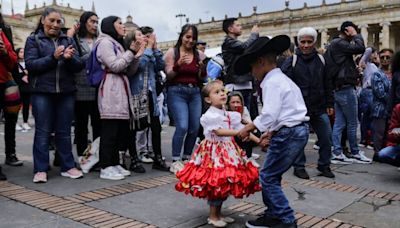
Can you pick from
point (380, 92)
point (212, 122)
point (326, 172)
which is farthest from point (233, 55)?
point (212, 122)

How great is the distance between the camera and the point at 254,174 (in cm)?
379

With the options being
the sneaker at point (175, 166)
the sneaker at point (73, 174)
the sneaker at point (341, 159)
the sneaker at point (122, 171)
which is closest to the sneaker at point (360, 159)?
the sneaker at point (341, 159)

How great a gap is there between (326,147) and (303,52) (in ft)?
4.25

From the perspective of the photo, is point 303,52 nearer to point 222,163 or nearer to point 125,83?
point 125,83

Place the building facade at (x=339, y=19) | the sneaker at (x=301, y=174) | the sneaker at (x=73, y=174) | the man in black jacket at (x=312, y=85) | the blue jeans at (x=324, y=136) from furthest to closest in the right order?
the building facade at (x=339, y=19) → the blue jeans at (x=324, y=136) → the man in black jacket at (x=312, y=85) → the sneaker at (x=301, y=174) → the sneaker at (x=73, y=174)

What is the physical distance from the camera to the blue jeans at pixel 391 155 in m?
5.71

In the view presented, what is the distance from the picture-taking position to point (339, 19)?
5369cm

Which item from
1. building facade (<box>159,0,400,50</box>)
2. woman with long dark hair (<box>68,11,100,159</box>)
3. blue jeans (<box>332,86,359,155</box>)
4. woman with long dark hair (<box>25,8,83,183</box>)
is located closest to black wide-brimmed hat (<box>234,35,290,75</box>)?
woman with long dark hair (<box>25,8,83,183</box>)

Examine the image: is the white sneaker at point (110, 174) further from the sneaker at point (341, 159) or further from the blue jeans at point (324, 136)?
the sneaker at point (341, 159)

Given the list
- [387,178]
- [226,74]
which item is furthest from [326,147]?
[226,74]

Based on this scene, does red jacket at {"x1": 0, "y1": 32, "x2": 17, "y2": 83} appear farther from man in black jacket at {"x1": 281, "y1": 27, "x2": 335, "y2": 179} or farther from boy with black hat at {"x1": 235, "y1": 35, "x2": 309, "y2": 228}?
man in black jacket at {"x1": 281, "y1": 27, "x2": 335, "y2": 179}

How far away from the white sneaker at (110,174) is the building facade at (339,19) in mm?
47061

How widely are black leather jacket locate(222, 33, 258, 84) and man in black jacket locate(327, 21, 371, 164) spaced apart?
4.43 feet

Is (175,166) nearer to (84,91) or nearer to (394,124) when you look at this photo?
(84,91)
